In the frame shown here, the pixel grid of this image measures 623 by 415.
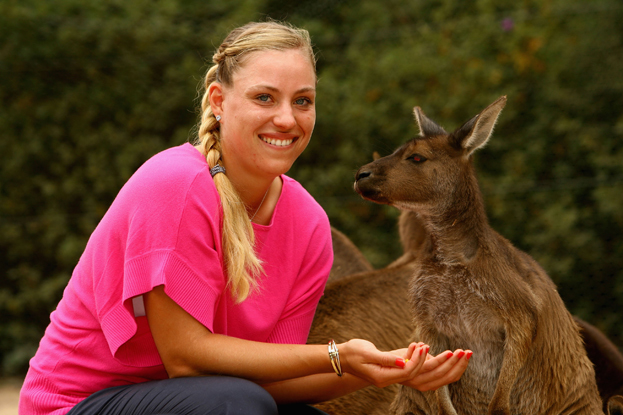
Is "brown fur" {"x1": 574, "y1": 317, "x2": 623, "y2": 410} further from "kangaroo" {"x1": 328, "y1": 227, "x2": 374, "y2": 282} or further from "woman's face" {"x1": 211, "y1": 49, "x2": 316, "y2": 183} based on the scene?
"woman's face" {"x1": 211, "y1": 49, "x2": 316, "y2": 183}

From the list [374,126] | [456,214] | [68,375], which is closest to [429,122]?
[456,214]

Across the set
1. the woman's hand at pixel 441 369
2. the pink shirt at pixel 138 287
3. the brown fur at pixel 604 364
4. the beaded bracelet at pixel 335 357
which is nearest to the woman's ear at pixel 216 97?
the pink shirt at pixel 138 287

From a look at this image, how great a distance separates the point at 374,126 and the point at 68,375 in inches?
169

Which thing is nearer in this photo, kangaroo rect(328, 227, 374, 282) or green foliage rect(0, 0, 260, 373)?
kangaroo rect(328, 227, 374, 282)

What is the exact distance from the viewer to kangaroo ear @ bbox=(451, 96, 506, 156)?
2855 mm

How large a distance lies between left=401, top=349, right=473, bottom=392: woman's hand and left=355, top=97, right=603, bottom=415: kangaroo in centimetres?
26

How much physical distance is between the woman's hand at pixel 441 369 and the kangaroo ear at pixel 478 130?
0.92m

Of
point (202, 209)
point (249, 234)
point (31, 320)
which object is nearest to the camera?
point (202, 209)

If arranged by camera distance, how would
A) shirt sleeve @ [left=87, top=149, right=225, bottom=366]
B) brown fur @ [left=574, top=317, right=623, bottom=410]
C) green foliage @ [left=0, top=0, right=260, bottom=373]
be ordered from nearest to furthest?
shirt sleeve @ [left=87, top=149, right=225, bottom=366] < brown fur @ [left=574, top=317, right=623, bottom=410] < green foliage @ [left=0, top=0, right=260, bottom=373]

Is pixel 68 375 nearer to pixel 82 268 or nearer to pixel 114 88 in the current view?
pixel 82 268

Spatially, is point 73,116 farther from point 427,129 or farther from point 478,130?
point 478,130

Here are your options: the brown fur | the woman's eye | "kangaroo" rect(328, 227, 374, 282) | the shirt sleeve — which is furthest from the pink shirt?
the brown fur

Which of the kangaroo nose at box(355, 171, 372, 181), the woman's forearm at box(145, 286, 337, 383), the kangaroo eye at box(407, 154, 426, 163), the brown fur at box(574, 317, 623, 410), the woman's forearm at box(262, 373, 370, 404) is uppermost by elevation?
the kangaroo eye at box(407, 154, 426, 163)

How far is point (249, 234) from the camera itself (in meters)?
2.82
